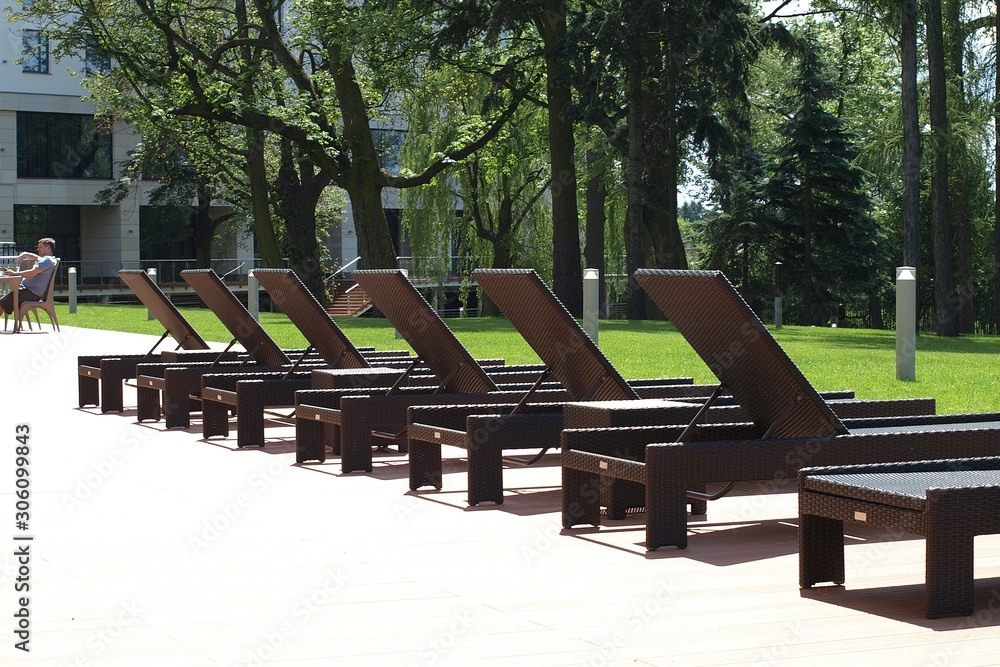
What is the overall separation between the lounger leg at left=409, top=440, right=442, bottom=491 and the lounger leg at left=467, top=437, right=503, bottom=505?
1.93ft

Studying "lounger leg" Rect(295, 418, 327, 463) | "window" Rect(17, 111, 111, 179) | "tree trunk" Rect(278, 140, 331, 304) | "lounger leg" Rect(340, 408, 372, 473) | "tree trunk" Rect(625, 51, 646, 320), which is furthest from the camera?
"window" Rect(17, 111, 111, 179)

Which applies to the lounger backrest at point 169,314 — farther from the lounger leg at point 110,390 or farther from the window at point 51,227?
the window at point 51,227

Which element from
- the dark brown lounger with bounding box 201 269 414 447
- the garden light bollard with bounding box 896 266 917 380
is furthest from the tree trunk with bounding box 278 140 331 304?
the dark brown lounger with bounding box 201 269 414 447

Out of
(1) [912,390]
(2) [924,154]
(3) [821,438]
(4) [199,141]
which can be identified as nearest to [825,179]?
(2) [924,154]

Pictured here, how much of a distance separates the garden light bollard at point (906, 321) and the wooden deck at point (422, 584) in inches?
234

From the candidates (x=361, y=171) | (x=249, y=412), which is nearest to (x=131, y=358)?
(x=249, y=412)

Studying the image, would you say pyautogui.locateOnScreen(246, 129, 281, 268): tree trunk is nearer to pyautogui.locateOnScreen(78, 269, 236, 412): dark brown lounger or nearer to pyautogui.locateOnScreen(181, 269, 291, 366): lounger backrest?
pyautogui.locateOnScreen(78, 269, 236, 412): dark brown lounger

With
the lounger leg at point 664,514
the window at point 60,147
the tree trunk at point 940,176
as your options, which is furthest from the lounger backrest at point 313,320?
the window at point 60,147

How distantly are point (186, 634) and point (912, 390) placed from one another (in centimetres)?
905

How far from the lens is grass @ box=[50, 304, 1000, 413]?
40.3 ft

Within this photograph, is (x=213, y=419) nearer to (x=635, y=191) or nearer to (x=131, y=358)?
(x=131, y=358)

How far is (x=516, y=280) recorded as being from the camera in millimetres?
7488

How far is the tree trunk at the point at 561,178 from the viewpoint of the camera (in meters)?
28.1

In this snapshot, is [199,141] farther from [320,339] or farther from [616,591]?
[616,591]
